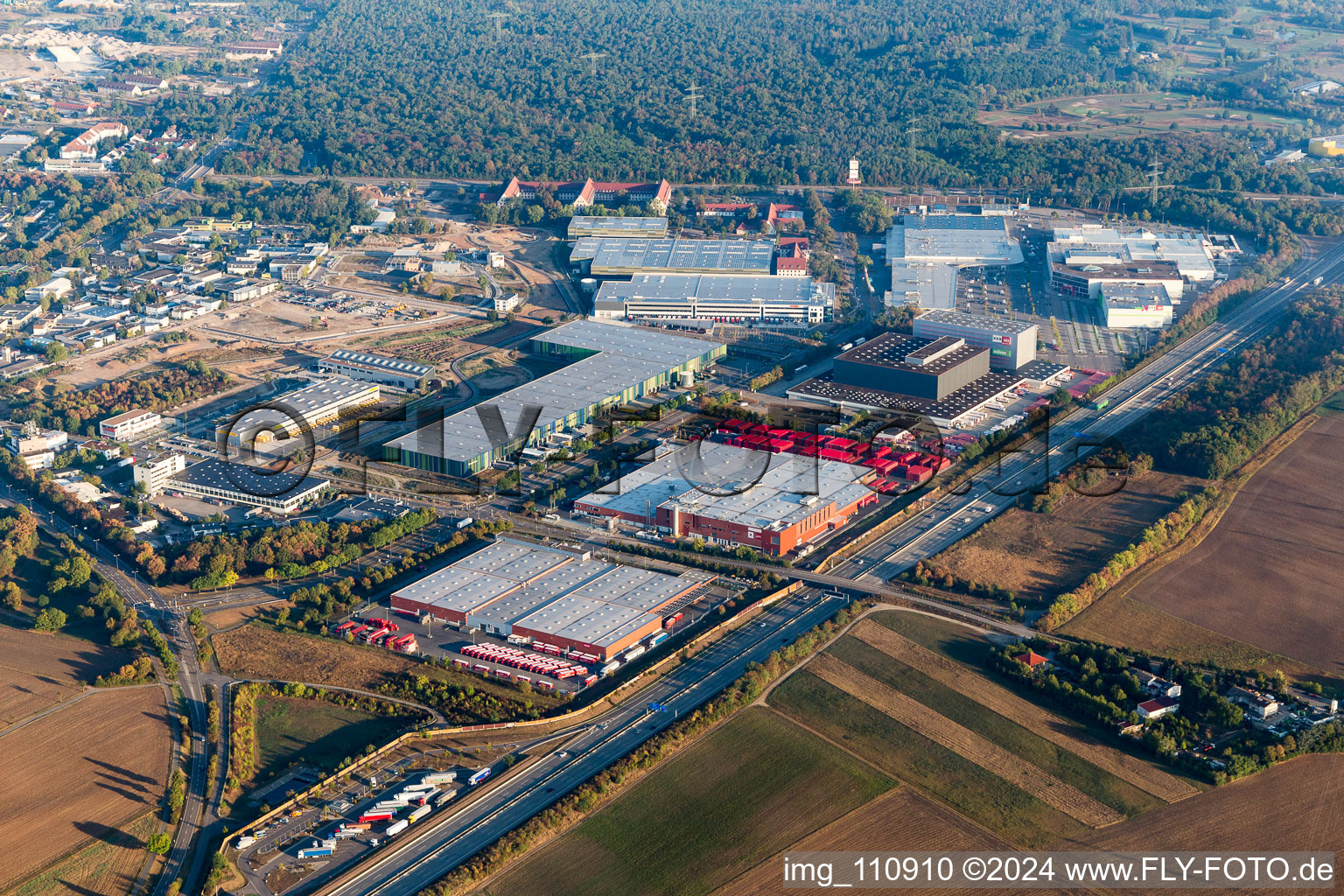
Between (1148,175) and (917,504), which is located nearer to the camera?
(917,504)

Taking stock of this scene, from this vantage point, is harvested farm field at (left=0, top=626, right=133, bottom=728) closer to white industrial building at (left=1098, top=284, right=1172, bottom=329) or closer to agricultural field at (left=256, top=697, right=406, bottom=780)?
agricultural field at (left=256, top=697, right=406, bottom=780)

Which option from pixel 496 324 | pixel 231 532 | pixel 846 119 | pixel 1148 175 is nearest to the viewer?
pixel 231 532

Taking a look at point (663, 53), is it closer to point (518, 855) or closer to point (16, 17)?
point (16, 17)

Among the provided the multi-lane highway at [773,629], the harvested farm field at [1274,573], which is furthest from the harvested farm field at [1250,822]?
the multi-lane highway at [773,629]

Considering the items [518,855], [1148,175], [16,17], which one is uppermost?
[16,17]

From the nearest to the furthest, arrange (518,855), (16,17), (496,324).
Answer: (518,855), (496,324), (16,17)

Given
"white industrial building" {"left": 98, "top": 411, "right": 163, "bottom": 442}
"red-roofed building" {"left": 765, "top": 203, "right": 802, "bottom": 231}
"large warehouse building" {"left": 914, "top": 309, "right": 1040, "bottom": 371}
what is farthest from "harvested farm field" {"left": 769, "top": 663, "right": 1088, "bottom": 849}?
"red-roofed building" {"left": 765, "top": 203, "right": 802, "bottom": 231}

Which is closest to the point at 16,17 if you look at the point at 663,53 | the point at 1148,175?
the point at 663,53
